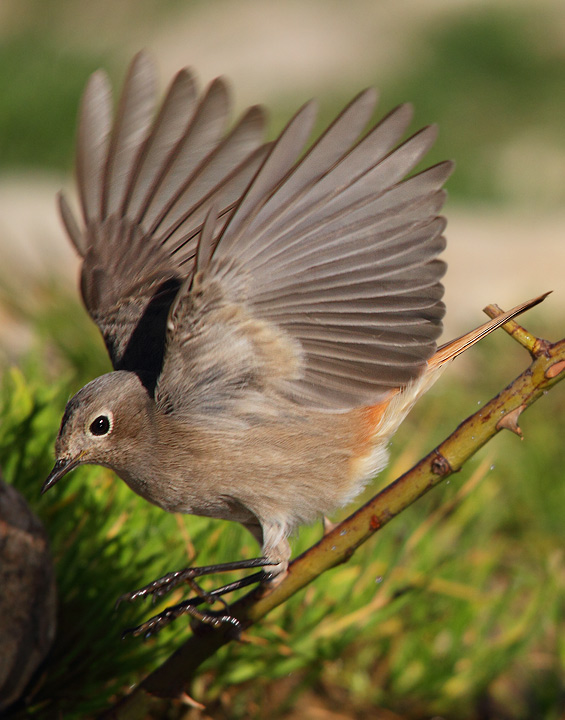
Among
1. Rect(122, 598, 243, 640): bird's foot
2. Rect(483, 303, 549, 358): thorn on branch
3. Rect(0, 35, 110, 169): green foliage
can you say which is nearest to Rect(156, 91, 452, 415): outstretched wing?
Rect(483, 303, 549, 358): thorn on branch

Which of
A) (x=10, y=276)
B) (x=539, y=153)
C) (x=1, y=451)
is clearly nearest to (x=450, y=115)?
(x=539, y=153)

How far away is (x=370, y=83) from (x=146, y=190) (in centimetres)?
1318

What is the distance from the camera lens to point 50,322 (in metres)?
5.18

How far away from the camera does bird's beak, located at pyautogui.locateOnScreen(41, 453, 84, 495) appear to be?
2514mm

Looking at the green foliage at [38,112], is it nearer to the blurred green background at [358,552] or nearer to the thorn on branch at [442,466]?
the blurred green background at [358,552]

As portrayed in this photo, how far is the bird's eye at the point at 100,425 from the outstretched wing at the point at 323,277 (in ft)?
0.72

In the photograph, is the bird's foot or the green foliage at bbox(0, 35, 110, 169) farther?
the green foliage at bbox(0, 35, 110, 169)

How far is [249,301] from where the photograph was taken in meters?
2.37

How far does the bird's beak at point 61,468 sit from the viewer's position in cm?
251

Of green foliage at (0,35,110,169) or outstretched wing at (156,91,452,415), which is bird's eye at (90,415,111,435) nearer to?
outstretched wing at (156,91,452,415)

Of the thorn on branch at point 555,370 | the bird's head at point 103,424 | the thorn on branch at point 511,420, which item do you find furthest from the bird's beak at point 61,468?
the thorn on branch at point 555,370

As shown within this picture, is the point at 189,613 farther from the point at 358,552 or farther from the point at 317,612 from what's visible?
the point at 358,552

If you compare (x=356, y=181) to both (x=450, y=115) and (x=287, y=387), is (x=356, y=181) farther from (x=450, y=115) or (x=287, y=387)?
(x=450, y=115)

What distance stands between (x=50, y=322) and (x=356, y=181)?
326 centimetres
